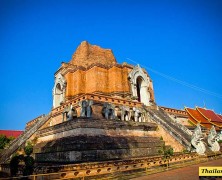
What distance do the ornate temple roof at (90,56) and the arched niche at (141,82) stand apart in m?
2.77

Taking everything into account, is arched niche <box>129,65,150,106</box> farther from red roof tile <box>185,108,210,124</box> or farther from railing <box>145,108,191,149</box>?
red roof tile <box>185,108,210,124</box>

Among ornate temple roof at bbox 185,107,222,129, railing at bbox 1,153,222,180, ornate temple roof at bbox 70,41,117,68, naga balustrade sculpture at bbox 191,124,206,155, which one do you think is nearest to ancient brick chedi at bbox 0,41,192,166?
ornate temple roof at bbox 70,41,117,68

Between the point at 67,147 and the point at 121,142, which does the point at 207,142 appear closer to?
the point at 121,142

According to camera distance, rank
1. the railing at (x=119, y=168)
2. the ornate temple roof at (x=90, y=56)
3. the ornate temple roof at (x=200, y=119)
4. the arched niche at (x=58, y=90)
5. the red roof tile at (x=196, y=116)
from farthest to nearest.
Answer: the red roof tile at (x=196, y=116) → the ornate temple roof at (x=200, y=119) → the ornate temple roof at (x=90, y=56) → the arched niche at (x=58, y=90) → the railing at (x=119, y=168)

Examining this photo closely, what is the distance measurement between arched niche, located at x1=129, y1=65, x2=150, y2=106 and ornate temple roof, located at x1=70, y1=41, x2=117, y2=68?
9.08ft

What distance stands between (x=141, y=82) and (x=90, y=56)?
6.48 m

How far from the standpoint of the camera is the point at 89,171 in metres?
6.91

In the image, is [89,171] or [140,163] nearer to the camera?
[89,171]

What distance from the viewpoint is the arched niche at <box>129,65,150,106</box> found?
20925 mm

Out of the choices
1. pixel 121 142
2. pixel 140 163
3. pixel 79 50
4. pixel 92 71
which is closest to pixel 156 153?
pixel 121 142

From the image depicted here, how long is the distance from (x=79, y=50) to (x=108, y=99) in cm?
981

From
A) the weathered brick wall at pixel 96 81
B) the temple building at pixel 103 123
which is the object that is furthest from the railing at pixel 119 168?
the weathered brick wall at pixel 96 81

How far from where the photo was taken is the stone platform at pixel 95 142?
425 inches

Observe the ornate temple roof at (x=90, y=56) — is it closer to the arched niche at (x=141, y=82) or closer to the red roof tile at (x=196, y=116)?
the arched niche at (x=141, y=82)
